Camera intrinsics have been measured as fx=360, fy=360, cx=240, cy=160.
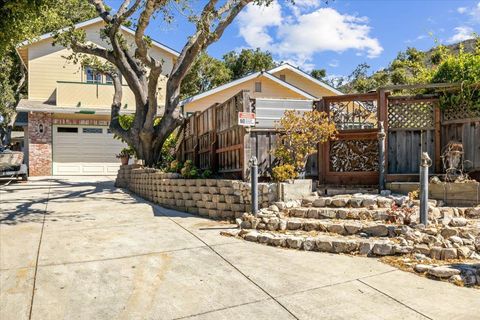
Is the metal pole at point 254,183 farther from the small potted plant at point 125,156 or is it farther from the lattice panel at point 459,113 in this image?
the small potted plant at point 125,156

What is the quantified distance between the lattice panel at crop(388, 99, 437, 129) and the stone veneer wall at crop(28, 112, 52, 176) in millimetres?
15335

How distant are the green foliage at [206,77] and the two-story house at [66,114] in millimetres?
8325

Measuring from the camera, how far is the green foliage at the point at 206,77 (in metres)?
26.5

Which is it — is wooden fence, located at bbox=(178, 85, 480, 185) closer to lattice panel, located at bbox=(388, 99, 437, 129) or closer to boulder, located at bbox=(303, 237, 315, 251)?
lattice panel, located at bbox=(388, 99, 437, 129)

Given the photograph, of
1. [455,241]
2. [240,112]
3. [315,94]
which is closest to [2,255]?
[240,112]

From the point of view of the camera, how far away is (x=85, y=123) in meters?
17.6

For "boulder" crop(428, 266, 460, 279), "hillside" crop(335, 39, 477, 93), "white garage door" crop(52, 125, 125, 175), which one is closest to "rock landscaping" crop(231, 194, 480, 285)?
"boulder" crop(428, 266, 460, 279)

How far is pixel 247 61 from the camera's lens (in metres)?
31.9

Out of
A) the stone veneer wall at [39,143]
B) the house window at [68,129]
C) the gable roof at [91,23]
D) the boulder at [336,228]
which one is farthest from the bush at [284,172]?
the stone veneer wall at [39,143]

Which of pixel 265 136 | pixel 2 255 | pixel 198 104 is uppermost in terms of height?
pixel 198 104

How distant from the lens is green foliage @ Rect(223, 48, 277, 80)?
1251 inches

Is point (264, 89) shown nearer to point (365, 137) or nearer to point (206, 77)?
point (206, 77)

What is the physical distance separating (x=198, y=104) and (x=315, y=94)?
22.3 feet

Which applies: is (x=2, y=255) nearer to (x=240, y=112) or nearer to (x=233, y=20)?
(x=240, y=112)
